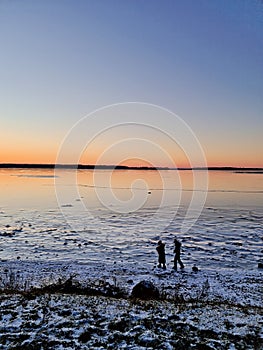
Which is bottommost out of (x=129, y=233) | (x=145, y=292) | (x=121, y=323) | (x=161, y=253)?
(x=129, y=233)

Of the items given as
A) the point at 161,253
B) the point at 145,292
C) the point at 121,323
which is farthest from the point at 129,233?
the point at 121,323

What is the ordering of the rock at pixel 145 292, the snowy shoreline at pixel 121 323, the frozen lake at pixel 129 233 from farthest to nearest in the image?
the frozen lake at pixel 129 233 < the rock at pixel 145 292 < the snowy shoreline at pixel 121 323

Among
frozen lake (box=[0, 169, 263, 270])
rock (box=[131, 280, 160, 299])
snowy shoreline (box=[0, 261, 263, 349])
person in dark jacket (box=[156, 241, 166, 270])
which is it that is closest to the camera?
snowy shoreline (box=[0, 261, 263, 349])

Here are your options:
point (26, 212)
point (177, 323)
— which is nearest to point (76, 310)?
point (177, 323)

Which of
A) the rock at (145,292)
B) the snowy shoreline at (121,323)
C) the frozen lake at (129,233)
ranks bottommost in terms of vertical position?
the frozen lake at (129,233)

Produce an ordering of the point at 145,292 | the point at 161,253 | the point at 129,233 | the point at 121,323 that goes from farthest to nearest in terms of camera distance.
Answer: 1. the point at 129,233
2. the point at 161,253
3. the point at 145,292
4. the point at 121,323

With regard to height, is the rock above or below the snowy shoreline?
below

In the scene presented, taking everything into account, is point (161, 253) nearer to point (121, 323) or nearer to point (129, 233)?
point (129, 233)

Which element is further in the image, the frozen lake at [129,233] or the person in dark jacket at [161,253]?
the frozen lake at [129,233]

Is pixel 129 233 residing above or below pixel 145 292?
below

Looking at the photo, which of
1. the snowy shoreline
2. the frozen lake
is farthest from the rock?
the frozen lake

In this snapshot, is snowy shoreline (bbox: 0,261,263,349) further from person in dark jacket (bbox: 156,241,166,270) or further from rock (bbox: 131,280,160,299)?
person in dark jacket (bbox: 156,241,166,270)

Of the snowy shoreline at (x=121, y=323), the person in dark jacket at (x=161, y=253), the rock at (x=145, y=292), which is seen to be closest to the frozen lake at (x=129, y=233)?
the person in dark jacket at (x=161, y=253)

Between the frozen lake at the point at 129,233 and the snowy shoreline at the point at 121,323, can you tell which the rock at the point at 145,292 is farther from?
the frozen lake at the point at 129,233
